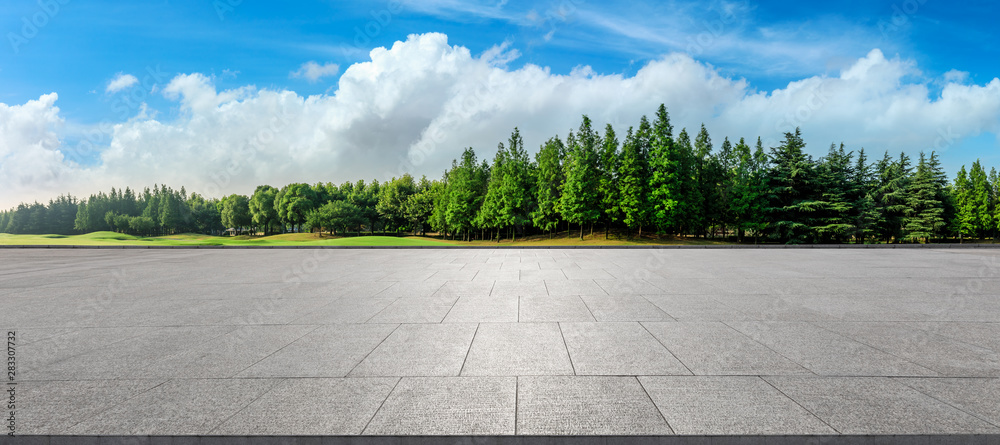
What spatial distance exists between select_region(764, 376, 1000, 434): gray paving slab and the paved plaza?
2cm

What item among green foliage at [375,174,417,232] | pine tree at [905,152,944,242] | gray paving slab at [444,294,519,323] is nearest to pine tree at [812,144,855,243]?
pine tree at [905,152,944,242]

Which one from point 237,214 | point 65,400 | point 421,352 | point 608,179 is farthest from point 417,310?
point 237,214

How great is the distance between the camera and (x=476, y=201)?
55250 mm

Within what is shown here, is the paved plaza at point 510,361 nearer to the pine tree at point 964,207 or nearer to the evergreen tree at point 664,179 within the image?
the evergreen tree at point 664,179

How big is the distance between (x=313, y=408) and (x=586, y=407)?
2.41 metres

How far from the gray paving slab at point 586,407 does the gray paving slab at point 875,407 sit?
4.75ft

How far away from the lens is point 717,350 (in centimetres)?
520

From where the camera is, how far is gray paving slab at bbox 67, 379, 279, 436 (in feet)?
10.9

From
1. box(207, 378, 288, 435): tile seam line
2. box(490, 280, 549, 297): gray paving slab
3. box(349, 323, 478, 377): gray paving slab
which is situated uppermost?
box(490, 280, 549, 297): gray paving slab

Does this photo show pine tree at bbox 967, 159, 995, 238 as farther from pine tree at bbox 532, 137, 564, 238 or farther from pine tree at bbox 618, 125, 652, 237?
pine tree at bbox 532, 137, 564, 238

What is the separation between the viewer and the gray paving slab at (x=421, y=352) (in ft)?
14.8

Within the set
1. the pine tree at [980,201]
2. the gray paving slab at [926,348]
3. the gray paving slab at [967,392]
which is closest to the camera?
the gray paving slab at [967,392]

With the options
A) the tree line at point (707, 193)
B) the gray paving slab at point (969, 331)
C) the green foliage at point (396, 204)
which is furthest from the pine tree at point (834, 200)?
the green foliage at point (396, 204)

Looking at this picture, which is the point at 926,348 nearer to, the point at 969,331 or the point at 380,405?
the point at 969,331
